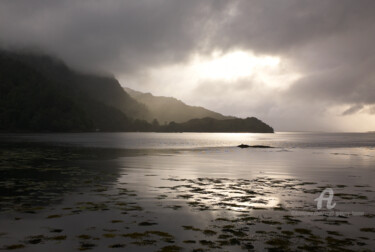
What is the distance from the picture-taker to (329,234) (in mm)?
13859

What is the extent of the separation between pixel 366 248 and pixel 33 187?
2335 centimetres

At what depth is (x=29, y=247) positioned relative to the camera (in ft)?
39.5

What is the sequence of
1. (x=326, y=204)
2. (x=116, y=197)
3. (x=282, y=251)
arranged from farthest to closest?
(x=116, y=197) → (x=326, y=204) → (x=282, y=251)

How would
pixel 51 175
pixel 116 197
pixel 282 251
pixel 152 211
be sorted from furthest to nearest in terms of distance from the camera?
pixel 51 175 < pixel 116 197 < pixel 152 211 < pixel 282 251

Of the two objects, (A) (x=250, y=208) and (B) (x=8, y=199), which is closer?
(A) (x=250, y=208)

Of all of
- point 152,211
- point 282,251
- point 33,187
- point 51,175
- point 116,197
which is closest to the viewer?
point 282,251

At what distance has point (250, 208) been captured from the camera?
1886 cm

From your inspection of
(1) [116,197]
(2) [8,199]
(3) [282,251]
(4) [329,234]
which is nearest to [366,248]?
(4) [329,234]

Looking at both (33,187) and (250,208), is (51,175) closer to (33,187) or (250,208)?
(33,187)

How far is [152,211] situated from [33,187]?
41.4 ft

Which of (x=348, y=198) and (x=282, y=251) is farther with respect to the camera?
(x=348, y=198)

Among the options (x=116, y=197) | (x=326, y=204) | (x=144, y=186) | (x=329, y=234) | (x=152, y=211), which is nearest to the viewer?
(x=329, y=234)

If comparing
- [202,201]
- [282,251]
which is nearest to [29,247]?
[282,251]

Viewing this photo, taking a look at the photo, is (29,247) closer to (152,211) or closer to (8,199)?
(152,211)
